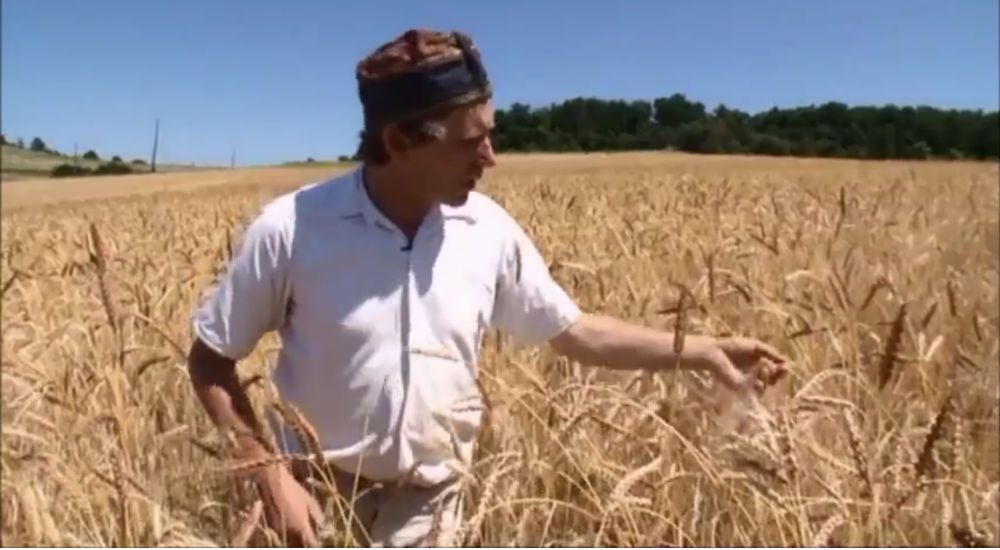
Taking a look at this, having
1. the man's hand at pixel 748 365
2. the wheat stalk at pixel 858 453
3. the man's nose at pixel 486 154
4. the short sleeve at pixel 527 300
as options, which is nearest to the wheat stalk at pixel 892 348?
the man's hand at pixel 748 365

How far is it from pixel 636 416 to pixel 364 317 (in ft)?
1.19

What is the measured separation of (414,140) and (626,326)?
1.42ft

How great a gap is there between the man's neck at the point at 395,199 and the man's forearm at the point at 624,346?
0.29 m

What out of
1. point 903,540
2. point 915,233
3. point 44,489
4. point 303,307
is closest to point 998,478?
point 903,540

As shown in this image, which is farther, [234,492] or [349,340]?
[234,492]

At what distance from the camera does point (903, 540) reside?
1227 mm

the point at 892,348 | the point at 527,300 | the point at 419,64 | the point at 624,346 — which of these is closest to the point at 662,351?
the point at 624,346

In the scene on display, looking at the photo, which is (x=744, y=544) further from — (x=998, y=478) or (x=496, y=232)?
(x=998, y=478)

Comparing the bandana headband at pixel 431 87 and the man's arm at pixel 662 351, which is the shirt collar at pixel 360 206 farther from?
the man's arm at pixel 662 351

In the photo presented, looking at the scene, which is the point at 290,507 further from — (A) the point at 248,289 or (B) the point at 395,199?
(B) the point at 395,199

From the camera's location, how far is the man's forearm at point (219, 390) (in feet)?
4.57

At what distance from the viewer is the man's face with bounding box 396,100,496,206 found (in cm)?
133

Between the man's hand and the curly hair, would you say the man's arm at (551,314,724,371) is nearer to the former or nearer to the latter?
the man's hand

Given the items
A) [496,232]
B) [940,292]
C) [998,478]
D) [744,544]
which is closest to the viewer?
[744,544]
